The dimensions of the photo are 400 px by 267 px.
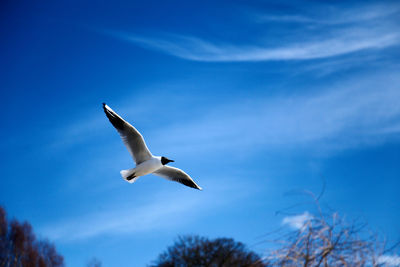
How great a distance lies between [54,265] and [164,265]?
7.62 m

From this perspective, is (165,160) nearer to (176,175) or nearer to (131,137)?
(176,175)

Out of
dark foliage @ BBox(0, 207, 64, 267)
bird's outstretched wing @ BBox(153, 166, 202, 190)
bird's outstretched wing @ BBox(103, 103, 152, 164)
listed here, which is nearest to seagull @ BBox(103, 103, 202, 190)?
bird's outstretched wing @ BBox(103, 103, 152, 164)

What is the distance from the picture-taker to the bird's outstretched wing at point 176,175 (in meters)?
10.1

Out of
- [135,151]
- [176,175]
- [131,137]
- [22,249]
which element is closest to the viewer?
[131,137]

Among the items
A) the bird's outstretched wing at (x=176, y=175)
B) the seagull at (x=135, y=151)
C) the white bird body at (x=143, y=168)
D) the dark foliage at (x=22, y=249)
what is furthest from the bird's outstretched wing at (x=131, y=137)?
the dark foliage at (x=22, y=249)

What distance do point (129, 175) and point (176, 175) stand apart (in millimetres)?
1438

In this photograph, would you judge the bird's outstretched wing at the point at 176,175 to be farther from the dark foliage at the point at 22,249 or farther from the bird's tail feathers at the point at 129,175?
the dark foliage at the point at 22,249

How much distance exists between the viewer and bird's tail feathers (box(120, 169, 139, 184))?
9.22 meters

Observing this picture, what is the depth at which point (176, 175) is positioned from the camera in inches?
405

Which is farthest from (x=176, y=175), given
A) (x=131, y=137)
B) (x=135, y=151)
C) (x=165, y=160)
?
(x=131, y=137)

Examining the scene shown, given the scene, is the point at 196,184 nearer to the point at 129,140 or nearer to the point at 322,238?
the point at 129,140

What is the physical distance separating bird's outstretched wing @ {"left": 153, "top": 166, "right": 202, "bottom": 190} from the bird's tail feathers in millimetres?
879

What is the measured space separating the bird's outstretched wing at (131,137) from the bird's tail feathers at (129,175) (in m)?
0.27

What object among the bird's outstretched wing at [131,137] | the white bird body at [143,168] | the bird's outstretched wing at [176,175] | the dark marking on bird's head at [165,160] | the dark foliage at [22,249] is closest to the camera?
the bird's outstretched wing at [131,137]
